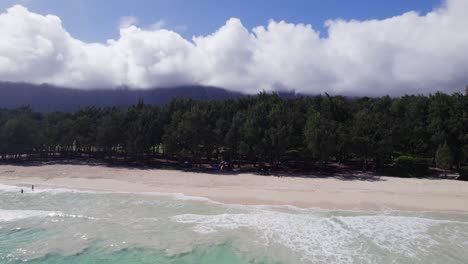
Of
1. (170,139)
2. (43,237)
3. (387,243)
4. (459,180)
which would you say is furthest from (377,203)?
(170,139)

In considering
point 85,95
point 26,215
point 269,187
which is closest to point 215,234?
point 26,215

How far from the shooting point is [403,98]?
2729 inches

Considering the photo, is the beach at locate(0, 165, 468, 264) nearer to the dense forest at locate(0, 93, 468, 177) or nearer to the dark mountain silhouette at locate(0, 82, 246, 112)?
the dense forest at locate(0, 93, 468, 177)

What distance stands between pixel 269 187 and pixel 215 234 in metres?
16.5

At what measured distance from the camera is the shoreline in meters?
29.8

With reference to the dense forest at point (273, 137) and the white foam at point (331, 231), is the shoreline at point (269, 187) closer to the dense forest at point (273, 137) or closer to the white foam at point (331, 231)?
the white foam at point (331, 231)

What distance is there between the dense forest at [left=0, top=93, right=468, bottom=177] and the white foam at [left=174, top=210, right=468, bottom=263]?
72.1 ft

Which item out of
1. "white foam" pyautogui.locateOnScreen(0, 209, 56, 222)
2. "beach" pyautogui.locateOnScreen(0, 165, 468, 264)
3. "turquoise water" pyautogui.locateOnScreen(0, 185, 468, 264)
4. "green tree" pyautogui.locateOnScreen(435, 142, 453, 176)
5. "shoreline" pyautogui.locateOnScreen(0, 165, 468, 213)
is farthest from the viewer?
"green tree" pyautogui.locateOnScreen(435, 142, 453, 176)

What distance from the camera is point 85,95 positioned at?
580ft

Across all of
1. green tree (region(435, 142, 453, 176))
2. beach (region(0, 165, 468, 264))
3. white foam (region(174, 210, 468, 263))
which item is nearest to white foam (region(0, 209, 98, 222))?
beach (region(0, 165, 468, 264))

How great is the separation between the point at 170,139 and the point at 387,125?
33443 millimetres

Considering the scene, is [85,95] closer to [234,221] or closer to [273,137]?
[273,137]

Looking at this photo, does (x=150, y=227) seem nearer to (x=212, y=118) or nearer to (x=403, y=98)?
(x=212, y=118)

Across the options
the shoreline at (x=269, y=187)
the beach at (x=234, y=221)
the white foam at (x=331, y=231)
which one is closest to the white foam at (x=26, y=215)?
the beach at (x=234, y=221)
